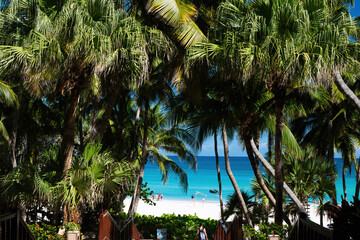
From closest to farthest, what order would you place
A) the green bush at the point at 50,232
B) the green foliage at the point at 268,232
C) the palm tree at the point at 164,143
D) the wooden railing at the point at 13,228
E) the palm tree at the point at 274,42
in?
the wooden railing at the point at 13,228, the palm tree at the point at 274,42, the green foliage at the point at 268,232, the green bush at the point at 50,232, the palm tree at the point at 164,143

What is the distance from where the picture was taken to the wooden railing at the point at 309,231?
3772mm

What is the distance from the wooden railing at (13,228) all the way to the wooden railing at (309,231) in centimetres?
346

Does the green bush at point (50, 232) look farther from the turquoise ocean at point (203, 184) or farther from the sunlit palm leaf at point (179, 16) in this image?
the turquoise ocean at point (203, 184)

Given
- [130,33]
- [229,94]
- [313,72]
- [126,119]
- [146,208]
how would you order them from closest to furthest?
1. [313,72]
2. [130,33]
3. [229,94]
4. [126,119]
5. [146,208]

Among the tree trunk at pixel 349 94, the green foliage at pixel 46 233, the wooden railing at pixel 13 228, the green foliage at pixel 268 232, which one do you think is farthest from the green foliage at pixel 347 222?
the green foliage at pixel 46 233

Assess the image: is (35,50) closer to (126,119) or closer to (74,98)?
(74,98)

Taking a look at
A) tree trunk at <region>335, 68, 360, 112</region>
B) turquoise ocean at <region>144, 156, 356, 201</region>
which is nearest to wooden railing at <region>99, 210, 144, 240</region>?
tree trunk at <region>335, 68, 360, 112</region>

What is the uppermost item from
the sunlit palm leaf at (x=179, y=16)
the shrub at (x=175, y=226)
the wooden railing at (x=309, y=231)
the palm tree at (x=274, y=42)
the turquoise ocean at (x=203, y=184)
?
the turquoise ocean at (x=203, y=184)

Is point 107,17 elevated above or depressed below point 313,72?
above

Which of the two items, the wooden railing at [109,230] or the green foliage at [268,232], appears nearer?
the wooden railing at [109,230]

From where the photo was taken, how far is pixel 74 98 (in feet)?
37.3

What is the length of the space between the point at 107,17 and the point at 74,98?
256 centimetres

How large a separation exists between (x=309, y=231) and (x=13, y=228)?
3.64 meters

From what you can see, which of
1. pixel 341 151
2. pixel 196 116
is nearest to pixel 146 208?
pixel 341 151
